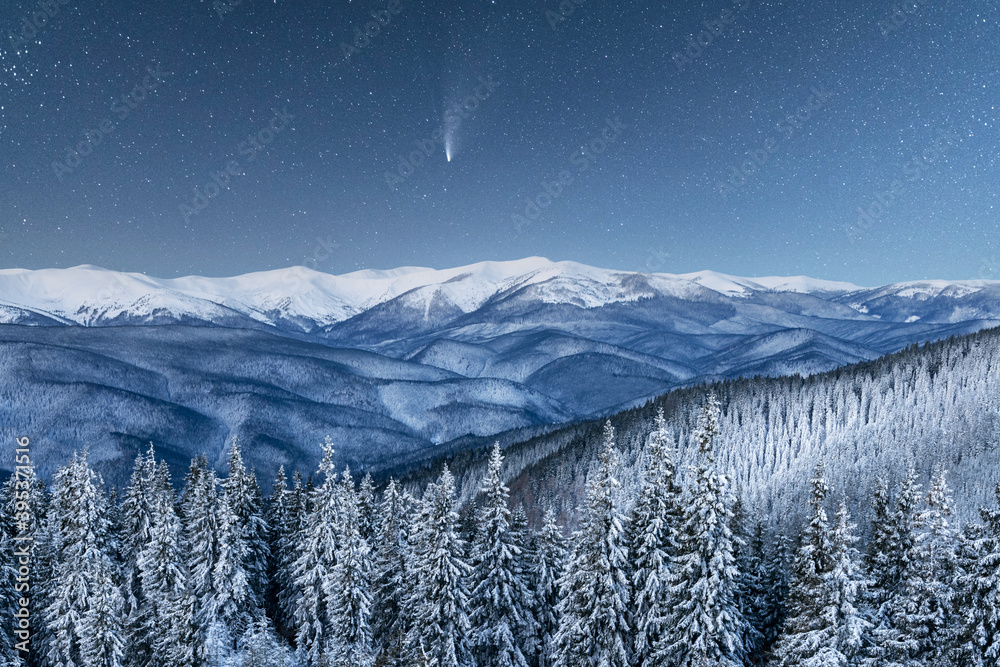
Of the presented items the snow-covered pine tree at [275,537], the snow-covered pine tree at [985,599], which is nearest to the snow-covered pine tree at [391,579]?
the snow-covered pine tree at [275,537]

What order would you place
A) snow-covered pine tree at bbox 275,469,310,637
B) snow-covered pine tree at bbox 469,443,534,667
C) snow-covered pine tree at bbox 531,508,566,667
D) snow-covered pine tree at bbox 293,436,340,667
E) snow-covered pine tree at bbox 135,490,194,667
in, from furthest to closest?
1. snow-covered pine tree at bbox 275,469,310,637
2. snow-covered pine tree at bbox 293,436,340,667
3. snow-covered pine tree at bbox 135,490,194,667
4. snow-covered pine tree at bbox 531,508,566,667
5. snow-covered pine tree at bbox 469,443,534,667

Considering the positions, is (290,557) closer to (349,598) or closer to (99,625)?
(349,598)

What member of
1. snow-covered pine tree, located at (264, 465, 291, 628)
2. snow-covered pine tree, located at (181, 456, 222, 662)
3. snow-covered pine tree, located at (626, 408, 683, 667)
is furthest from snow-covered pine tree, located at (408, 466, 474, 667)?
snow-covered pine tree, located at (264, 465, 291, 628)

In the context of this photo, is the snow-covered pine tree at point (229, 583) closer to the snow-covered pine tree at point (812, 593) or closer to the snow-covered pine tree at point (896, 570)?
the snow-covered pine tree at point (812, 593)

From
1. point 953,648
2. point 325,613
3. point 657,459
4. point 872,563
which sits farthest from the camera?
point 325,613

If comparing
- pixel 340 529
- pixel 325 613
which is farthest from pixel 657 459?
pixel 325 613

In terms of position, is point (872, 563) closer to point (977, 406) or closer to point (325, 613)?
point (325, 613)

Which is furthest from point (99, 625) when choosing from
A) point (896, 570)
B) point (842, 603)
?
point (896, 570)

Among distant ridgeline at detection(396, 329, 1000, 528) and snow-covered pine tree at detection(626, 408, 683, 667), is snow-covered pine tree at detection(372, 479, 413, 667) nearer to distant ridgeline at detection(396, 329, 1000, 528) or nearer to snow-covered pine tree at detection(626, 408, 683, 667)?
snow-covered pine tree at detection(626, 408, 683, 667)
